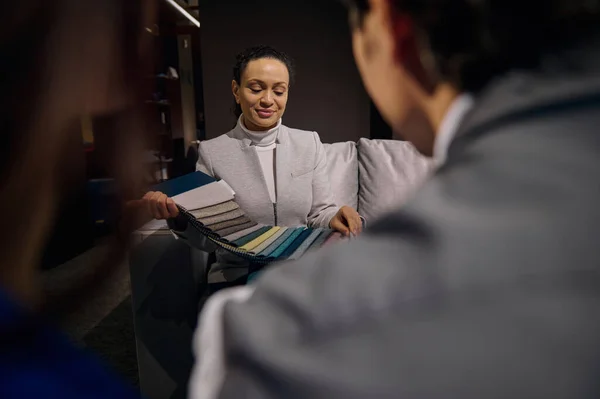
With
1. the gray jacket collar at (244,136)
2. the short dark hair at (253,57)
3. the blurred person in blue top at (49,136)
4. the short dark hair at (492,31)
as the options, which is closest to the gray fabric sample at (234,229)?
the gray jacket collar at (244,136)

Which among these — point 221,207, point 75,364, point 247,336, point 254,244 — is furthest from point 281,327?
point 221,207

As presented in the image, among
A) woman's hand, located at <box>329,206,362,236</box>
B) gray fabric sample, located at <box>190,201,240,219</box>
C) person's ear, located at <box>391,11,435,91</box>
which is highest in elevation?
person's ear, located at <box>391,11,435,91</box>

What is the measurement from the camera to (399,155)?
1.74m

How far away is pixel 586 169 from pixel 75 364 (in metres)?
0.31

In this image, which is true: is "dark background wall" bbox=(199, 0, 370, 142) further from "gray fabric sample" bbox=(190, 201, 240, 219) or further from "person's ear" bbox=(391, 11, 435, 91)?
"person's ear" bbox=(391, 11, 435, 91)

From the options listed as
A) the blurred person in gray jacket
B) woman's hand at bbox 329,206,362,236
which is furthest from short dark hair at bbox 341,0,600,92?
woman's hand at bbox 329,206,362,236

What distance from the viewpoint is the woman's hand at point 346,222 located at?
119 centimetres

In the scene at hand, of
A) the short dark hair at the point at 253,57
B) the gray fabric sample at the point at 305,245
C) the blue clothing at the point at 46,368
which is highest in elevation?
the short dark hair at the point at 253,57

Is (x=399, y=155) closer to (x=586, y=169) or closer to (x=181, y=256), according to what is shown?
(x=181, y=256)

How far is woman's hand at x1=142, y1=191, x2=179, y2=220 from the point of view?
99cm

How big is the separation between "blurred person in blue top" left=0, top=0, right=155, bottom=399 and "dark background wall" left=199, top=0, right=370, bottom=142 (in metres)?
1.66

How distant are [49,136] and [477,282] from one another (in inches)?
11.2

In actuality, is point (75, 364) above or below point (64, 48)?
below

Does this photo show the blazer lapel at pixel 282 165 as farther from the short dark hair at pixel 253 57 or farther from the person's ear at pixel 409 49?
the person's ear at pixel 409 49
